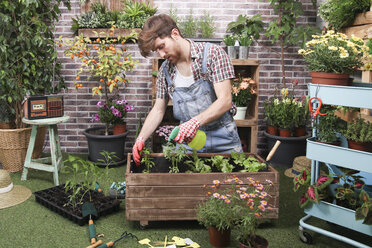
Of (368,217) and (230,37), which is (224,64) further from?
(230,37)

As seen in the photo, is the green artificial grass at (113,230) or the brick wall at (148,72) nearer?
the green artificial grass at (113,230)

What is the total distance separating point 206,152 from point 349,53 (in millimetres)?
1077

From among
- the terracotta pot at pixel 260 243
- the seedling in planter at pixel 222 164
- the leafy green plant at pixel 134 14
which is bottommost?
Answer: the terracotta pot at pixel 260 243

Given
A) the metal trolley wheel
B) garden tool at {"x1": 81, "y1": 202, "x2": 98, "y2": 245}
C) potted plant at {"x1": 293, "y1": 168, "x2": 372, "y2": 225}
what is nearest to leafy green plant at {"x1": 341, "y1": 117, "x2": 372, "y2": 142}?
potted plant at {"x1": 293, "y1": 168, "x2": 372, "y2": 225}

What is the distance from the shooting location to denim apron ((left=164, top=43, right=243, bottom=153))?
2.31 meters

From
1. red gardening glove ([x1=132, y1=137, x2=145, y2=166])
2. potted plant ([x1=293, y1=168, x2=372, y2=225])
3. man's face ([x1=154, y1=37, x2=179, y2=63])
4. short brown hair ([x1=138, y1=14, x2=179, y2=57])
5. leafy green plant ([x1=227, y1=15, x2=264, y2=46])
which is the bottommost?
potted plant ([x1=293, y1=168, x2=372, y2=225])

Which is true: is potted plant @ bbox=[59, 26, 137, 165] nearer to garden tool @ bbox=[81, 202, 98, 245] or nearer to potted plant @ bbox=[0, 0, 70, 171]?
potted plant @ bbox=[0, 0, 70, 171]

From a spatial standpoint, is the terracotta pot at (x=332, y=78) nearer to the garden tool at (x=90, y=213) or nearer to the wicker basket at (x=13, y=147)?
the garden tool at (x=90, y=213)

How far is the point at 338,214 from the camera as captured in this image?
204cm

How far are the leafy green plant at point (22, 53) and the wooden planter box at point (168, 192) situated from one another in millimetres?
1885

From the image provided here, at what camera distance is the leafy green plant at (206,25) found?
397 cm

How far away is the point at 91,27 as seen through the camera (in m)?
3.94

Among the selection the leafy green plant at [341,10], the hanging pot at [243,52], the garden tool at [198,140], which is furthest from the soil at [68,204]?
the leafy green plant at [341,10]

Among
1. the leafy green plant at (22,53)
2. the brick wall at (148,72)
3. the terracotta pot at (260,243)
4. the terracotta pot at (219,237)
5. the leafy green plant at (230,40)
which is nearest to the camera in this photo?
the terracotta pot at (260,243)
